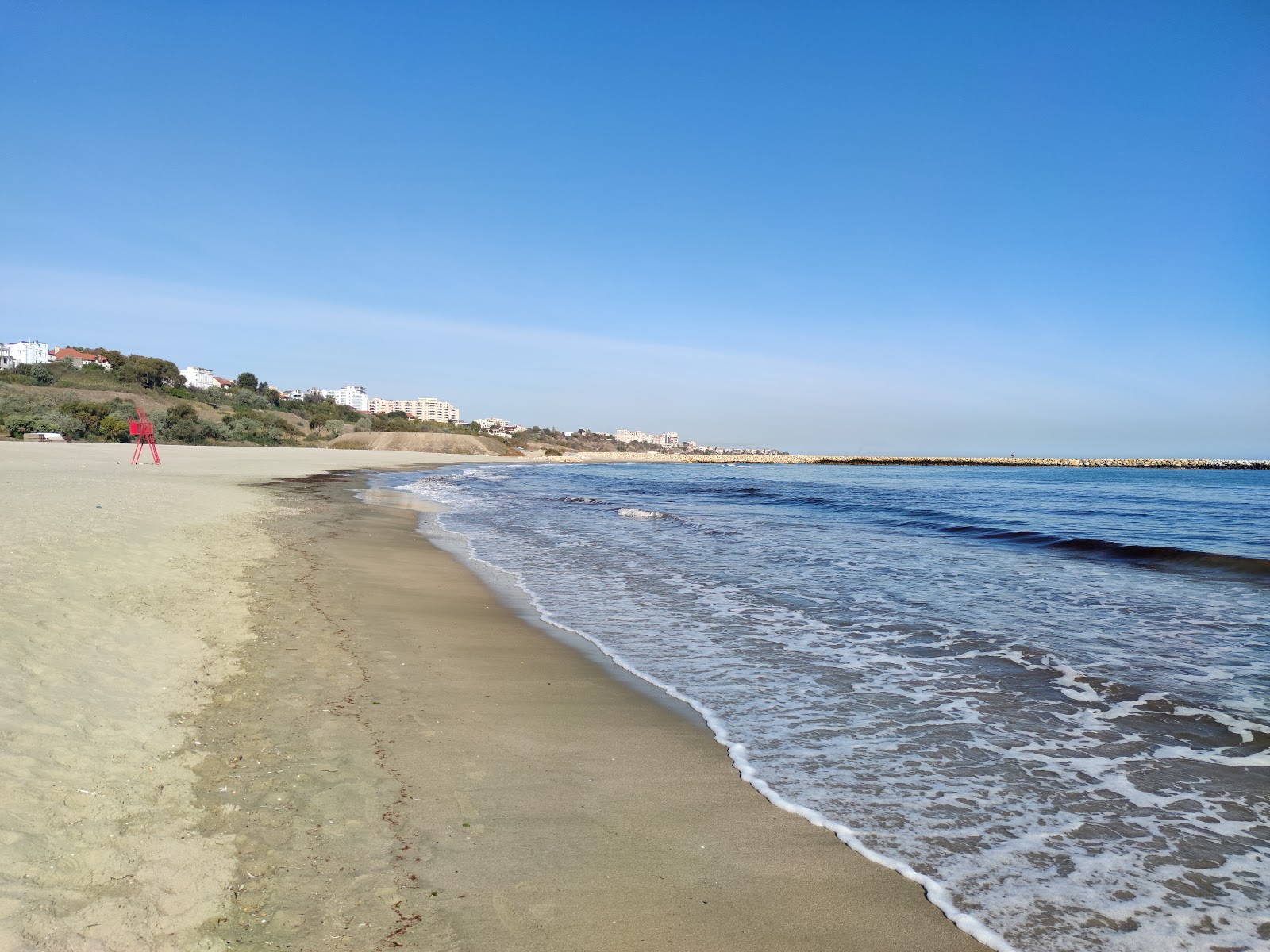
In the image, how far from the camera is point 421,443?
9338 centimetres

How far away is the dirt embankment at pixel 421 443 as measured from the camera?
289ft

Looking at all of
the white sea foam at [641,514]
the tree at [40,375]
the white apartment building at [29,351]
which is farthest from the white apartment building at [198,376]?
the white sea foam at [641,514]

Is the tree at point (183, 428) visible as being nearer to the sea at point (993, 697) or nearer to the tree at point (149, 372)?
the tree at point (149, 372)

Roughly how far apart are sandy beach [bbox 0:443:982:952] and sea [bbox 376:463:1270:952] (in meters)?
0.45

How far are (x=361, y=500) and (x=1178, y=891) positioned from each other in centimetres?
2078

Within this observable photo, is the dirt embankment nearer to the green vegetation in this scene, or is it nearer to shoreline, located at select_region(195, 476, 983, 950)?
the green vegetation

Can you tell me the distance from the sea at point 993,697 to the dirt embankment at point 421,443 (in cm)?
7920

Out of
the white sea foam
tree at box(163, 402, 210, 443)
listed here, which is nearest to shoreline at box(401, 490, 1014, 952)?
the white sea foam

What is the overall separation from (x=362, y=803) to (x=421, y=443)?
94229mm

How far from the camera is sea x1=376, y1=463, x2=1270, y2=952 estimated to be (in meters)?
2.99

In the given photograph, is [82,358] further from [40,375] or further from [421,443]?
[421,443]

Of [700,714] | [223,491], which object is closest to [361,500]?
[223,491]

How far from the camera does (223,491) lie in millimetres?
18344

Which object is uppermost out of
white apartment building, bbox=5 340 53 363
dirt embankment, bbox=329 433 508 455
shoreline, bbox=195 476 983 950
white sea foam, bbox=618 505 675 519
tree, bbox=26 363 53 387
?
white apartment building, bbox=5 340 53 363
